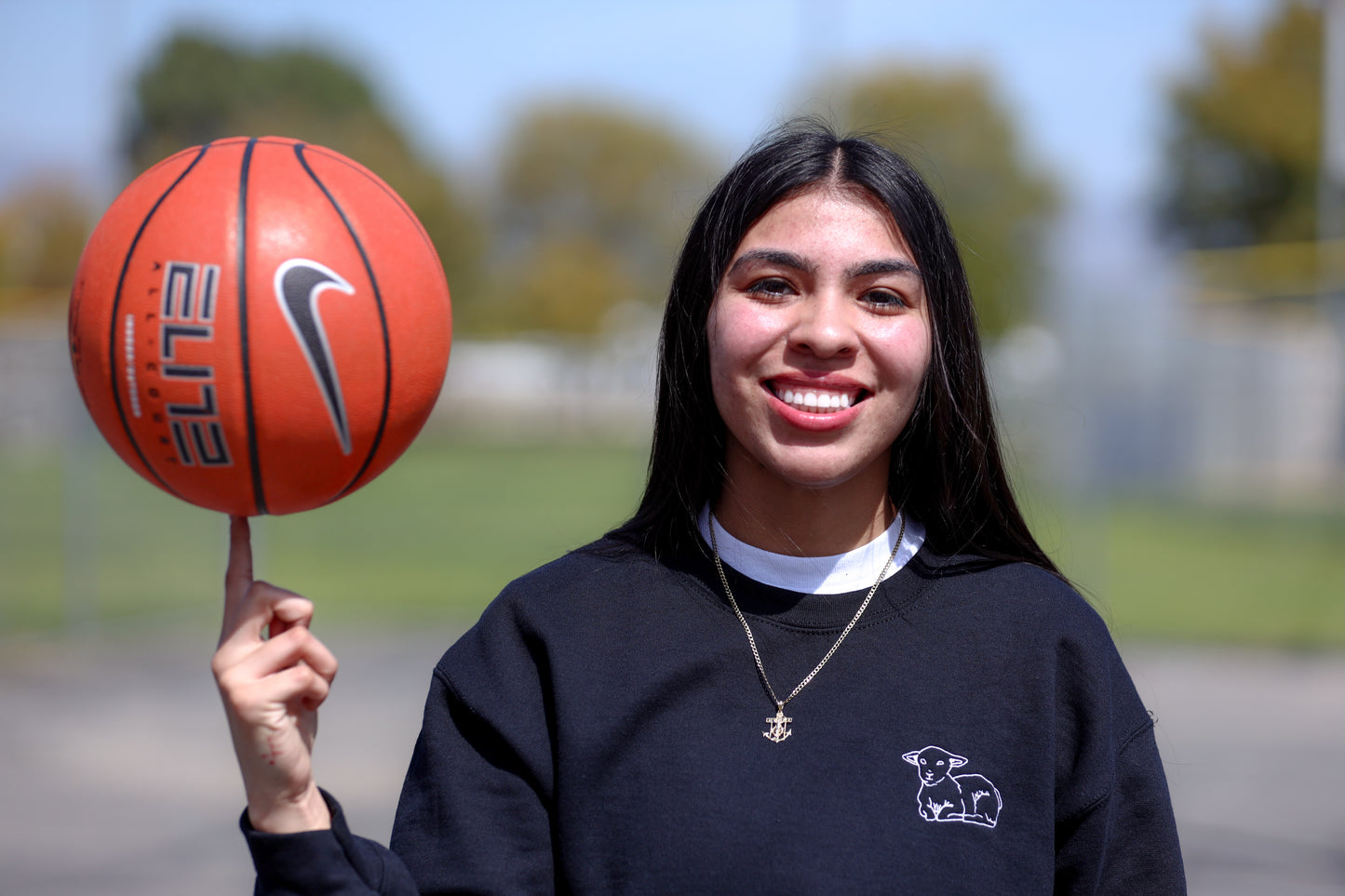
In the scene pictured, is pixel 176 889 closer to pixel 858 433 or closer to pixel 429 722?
pixel 429 722

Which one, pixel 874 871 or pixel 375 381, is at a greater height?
pixel 375 381

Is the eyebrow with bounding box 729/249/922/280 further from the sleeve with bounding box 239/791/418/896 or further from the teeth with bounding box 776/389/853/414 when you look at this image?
the sleeve with bounding box 239/791/418/896

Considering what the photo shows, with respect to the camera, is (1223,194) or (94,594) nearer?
(94,594)

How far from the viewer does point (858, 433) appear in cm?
199

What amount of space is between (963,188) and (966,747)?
2157 inches

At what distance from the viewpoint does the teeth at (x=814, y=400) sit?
6.41 feet

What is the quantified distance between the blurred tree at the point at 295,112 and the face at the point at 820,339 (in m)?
50.5

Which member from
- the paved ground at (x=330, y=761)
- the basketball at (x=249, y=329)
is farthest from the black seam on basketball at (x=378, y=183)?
the paved ground at (x=330, y=761)

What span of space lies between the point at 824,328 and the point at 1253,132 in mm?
43052

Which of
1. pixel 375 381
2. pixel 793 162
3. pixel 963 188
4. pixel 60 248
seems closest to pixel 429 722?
pixel 375 381

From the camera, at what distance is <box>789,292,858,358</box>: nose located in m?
1.93

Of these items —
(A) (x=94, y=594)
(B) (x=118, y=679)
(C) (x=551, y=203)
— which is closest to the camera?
(B) (x=118, y=679)

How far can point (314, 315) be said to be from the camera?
195 cm

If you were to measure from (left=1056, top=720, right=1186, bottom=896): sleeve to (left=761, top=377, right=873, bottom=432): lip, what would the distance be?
0.67m
